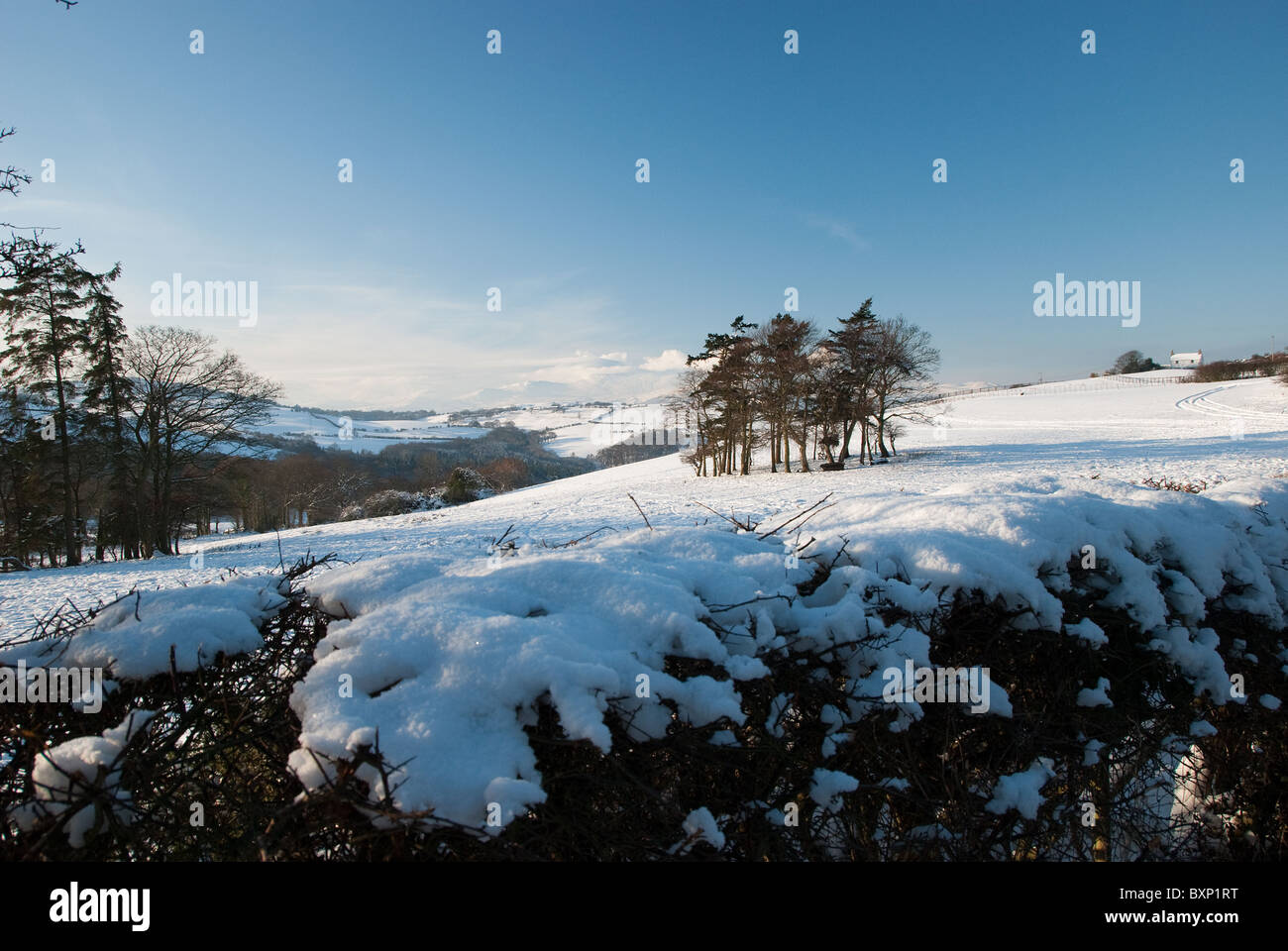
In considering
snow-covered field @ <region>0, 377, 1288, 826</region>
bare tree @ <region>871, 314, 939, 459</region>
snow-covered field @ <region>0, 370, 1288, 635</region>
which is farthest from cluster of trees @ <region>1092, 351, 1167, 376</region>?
snow-covered field @ <region>0, 377, 1288, 826</region>

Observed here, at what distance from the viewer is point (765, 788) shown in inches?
80.3

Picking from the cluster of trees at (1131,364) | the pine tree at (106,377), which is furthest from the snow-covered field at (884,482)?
the cluster of trees at (1131,364)

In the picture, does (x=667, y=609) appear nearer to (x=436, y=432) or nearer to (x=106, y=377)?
(x=106, y=377)

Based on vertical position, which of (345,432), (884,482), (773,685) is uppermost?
(345,432)

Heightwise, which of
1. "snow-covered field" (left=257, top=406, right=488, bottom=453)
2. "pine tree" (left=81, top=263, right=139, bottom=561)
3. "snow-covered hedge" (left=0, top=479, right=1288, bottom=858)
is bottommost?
"snow-covered hedge" (left=0, top=479, right=1288, bottom=858)

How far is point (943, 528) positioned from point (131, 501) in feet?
107

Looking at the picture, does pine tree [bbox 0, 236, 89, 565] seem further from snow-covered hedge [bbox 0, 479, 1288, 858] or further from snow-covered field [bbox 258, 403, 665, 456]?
snow-covered field [bbox 258, 403, 665, 456]

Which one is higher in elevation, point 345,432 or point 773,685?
point 345,432

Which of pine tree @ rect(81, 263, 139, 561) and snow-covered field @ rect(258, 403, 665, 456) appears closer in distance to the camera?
pine tree @ rect(81, 263, 139, 561)

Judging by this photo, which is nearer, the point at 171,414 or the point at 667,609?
the point at 667,609

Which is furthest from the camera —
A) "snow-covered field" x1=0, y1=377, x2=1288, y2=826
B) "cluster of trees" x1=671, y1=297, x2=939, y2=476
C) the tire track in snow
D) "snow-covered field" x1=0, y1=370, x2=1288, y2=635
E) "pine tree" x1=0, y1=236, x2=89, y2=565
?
the tire track in snow

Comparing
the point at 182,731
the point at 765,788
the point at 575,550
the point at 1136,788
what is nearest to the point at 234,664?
the point at 182,731

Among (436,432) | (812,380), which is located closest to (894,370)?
(812,380)

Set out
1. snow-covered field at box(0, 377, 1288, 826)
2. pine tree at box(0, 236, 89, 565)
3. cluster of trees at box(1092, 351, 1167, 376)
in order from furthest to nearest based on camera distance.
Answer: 1. cluster of trees at box(1092, 351, 1167, 376)
2. pine tree at box(0, 236, 89, 565)
3. snow-covered field at box(0, 377, 1288, 826)
